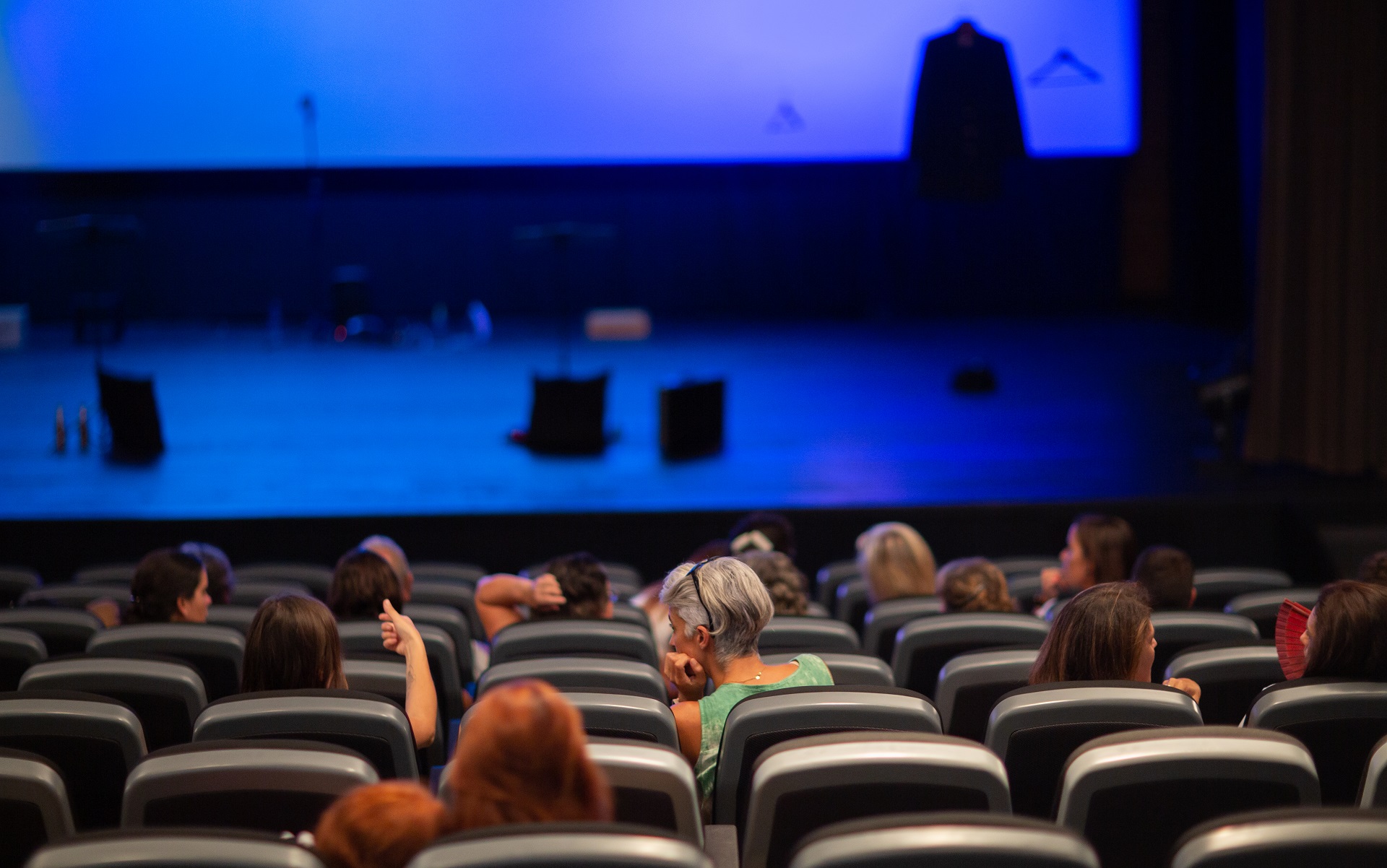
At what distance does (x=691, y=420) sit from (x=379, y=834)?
5.82m

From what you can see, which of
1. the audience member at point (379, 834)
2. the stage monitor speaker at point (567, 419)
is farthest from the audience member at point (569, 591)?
the stage monitor speaker at point (567, 419)

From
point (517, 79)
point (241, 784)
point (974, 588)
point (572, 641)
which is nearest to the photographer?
point (241, 784)

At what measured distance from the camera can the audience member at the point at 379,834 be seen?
5.03 feet

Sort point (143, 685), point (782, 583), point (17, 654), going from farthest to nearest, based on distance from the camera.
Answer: point (782, 583) < point (17, 654) < point (143, 685)

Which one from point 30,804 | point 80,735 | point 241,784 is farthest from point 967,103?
point 30,804

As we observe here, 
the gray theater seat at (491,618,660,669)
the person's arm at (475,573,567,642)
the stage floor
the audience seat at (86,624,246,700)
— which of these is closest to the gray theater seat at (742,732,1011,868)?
the gray theater seat at (491,618,660,669)

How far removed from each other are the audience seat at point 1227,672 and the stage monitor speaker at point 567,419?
194 inches

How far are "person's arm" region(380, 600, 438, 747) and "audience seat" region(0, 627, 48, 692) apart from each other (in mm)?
887

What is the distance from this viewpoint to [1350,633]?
7.86 ft

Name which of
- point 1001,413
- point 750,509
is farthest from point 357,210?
point 750,509

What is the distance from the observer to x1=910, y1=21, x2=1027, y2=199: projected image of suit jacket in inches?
237

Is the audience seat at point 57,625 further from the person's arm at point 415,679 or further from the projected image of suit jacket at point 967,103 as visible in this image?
the projected image of suit jacket at point 967,103

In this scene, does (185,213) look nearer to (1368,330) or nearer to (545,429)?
(545,429)

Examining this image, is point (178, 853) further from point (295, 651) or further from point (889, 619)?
point (889, 619)
